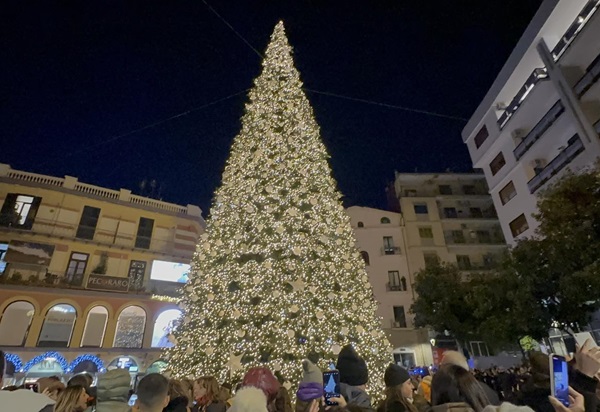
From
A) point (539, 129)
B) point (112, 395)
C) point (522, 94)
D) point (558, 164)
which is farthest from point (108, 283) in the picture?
point (522, 94)

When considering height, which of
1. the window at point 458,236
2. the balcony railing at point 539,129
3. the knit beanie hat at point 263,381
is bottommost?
the knit beanie hat at point 263,381

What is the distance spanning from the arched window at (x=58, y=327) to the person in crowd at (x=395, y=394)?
21.7 m

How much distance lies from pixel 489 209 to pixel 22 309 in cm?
3656

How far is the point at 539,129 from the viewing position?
58.7 ft

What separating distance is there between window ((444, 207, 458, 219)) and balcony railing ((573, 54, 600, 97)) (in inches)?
649

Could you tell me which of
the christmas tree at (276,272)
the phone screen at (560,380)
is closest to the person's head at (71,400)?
the christmas tree at (276,272)

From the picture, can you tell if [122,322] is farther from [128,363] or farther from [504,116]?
[504,116]

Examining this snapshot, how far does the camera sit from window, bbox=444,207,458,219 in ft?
100

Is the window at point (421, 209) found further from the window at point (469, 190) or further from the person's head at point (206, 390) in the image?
the person's head at point (206, 390)

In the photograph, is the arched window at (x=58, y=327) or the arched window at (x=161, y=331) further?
the arched window at (x=161, y=331)

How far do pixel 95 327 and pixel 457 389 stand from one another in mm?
22544

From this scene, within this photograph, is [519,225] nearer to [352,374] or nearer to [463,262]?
[463,262]

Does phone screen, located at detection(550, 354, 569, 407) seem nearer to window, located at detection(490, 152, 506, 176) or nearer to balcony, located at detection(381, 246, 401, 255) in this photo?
window, located at detection(490, 152, 506, 176)

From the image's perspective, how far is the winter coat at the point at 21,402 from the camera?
186 cm
